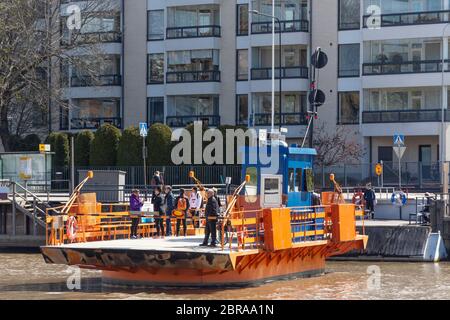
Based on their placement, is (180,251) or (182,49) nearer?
(180,251)

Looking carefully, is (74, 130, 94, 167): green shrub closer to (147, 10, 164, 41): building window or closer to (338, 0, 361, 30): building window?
(147, 10, 164, 41): building window

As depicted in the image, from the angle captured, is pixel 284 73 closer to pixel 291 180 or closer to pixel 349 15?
pixel 349 15

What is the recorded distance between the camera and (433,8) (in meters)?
61.9

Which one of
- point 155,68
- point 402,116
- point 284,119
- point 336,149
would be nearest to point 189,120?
point 155,68

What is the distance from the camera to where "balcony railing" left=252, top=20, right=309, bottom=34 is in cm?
6525

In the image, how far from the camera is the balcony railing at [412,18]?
61422mm

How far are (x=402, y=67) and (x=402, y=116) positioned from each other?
2.93 metres

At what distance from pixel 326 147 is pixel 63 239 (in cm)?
3557

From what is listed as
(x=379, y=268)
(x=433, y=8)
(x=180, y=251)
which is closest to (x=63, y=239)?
(x=180, y=251)

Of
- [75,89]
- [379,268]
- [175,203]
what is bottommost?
[379,268]

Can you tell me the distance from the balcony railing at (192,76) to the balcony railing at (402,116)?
34.6ft

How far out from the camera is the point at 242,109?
67875mm

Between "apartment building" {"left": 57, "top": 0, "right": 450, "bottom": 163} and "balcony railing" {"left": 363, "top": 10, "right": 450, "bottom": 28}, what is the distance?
0.20 feet

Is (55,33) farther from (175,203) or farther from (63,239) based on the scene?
(63,239)
